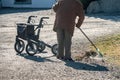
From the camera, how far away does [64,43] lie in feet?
40.2

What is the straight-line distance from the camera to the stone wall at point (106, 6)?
1035 inches

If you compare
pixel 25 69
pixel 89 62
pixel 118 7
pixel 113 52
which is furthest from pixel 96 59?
pixel 118 7

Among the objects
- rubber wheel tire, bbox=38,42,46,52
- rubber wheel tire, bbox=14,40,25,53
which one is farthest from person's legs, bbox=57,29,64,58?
rubber wheel tire, bbox=14,40,25,53

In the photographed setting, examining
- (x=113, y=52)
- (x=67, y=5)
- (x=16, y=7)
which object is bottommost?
(x=16, y=7)

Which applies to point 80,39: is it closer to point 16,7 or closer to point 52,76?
point 52,76

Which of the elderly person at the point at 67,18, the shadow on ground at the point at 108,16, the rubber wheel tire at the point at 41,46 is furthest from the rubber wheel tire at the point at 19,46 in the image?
the shadow on ground at the point at 108,16

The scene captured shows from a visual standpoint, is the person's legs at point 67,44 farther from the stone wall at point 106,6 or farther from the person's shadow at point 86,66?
the stone wall at point 106,6

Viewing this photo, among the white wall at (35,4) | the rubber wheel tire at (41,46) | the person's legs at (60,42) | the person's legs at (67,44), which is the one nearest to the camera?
the person's legs at (67,44)

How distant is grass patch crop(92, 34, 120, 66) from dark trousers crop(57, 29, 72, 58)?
1.12 m

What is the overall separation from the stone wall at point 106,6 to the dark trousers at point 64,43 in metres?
14.1

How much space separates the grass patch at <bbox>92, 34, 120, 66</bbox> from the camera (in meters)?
12.2

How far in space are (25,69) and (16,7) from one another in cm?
2116

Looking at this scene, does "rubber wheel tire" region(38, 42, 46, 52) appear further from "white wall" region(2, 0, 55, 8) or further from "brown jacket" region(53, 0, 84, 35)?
"white wall" region(2, 0, 55, 8)

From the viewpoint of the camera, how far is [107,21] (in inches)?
866
